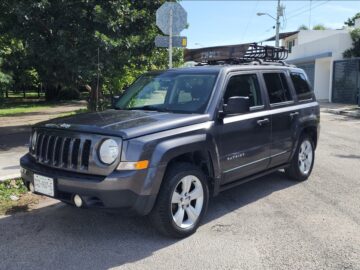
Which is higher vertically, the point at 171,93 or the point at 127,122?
the point at 171,93

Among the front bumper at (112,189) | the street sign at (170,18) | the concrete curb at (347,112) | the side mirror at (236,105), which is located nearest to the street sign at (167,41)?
the street sign at (170,18)

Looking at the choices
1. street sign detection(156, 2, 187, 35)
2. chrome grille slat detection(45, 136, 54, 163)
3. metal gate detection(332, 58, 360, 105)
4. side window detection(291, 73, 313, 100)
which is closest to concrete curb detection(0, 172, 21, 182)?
chrome grille slat detection(45, 136, 54, 163)

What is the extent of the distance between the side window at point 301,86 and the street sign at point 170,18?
291cm

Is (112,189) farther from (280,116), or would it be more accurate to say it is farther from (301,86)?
(301,86)

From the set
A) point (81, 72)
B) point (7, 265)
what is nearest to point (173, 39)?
point (81, 72)


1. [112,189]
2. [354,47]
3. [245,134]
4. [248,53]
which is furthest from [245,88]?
[354,47]

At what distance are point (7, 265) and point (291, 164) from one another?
4387 mm

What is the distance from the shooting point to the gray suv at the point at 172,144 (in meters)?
4.15

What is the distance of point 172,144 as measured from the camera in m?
4.41

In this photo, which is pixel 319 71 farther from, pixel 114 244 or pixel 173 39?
pixel 114 244

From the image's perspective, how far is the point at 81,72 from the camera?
10.5 metres

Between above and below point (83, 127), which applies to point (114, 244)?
below

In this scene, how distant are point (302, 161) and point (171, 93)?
2742 mm

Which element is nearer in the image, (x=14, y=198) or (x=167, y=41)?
(x=14, y=198)
